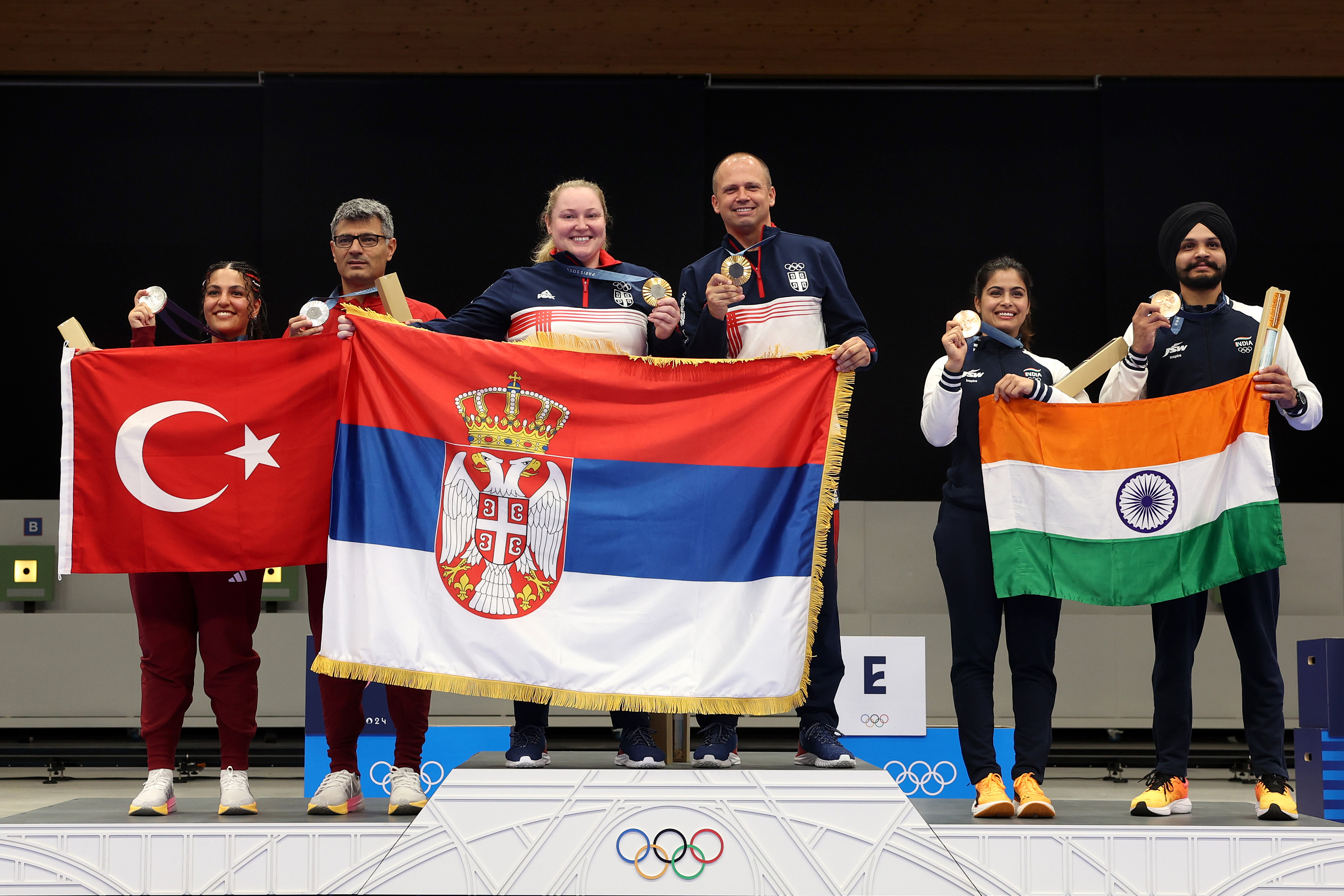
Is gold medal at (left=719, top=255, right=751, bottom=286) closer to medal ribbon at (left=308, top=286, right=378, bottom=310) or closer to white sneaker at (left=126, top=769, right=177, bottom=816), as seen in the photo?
medal ribbon at (left=308, top=286, right=378, bottom=310)

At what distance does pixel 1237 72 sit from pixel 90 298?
8.19 meters

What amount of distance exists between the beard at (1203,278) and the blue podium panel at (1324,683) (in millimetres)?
1247

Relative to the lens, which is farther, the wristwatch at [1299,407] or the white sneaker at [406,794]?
the wristwatch at [1299,407]

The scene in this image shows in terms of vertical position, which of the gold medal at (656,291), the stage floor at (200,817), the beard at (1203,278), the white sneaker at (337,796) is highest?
the beard at (1203,278)

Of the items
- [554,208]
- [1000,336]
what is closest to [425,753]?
[554,208]

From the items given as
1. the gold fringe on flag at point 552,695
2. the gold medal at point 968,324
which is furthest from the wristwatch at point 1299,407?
the gold fringe on flag at point 552,695

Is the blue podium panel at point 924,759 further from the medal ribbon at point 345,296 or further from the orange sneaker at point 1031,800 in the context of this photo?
the medal ribbon at point 345,296

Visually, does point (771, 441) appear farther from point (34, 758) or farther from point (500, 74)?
point (34, 758)

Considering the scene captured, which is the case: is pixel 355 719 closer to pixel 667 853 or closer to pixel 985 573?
pixel 667 853

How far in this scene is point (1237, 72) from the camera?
26.2ft

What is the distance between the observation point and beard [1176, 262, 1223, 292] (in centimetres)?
371

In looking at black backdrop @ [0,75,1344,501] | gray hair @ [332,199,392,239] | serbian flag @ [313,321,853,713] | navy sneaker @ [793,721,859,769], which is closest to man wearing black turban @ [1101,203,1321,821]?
navy sneaker @ [793,721,859,769]

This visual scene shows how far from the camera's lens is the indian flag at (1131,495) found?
3518 mm

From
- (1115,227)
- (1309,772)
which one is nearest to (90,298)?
(1115,227)
